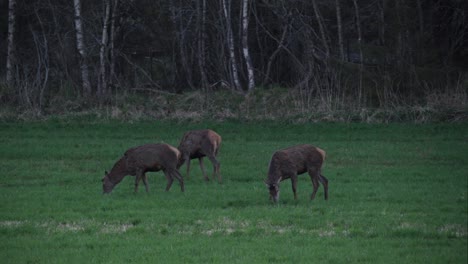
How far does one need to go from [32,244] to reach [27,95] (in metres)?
21.4

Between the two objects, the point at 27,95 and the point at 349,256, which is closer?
the point at 349,256

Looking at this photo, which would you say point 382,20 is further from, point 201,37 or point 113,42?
point 113,42

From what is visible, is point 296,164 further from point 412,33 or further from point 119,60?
point 119,60

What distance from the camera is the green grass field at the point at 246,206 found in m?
11.7

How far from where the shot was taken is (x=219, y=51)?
40875 mm

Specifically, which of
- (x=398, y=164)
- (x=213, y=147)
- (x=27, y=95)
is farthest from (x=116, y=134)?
(x=398, y=164)

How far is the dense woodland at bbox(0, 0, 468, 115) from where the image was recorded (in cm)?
3475

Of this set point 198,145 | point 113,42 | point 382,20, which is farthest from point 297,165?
point 382,20

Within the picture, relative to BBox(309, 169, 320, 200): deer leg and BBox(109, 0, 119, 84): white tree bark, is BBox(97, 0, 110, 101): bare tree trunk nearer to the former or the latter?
BBox(109, 0, 119, 84): white tree bark

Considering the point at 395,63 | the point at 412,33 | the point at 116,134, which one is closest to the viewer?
the point at 116,134

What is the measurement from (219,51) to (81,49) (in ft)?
26.4

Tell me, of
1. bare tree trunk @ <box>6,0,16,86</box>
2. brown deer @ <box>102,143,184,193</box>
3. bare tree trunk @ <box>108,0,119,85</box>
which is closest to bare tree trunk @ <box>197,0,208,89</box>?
bare tree trunk @ <box>108,0,119,85</box>

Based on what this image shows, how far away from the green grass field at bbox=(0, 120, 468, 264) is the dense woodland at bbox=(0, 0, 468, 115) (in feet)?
23.3

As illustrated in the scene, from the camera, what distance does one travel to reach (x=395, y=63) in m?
36.7
